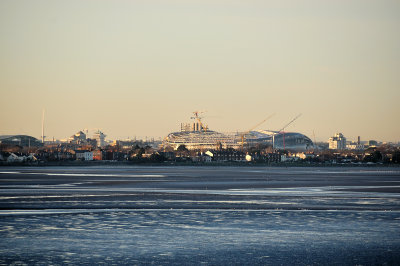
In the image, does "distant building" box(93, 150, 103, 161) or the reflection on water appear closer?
the reflection on water

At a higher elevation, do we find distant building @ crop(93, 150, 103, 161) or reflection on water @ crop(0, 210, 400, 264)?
distant building @ crop(93, 150, 103, 161)

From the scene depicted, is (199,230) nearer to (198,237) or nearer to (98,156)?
(198,237)

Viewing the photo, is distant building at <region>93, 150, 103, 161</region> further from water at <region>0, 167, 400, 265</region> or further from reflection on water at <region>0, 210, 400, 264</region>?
reflection on water at <region>0, 210, 400, 264</region>

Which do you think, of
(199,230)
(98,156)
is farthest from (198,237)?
(98,156)

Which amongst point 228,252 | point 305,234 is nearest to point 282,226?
point 305,234

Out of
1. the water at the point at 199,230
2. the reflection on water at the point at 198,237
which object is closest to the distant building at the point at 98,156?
the water at the point at 199,230

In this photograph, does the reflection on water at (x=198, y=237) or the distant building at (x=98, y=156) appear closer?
the reflection on water at (x=198, y=237)

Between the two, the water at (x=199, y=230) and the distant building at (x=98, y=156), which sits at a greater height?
the distant building at (x=98, y=156)

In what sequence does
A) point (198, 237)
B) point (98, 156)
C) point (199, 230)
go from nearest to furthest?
point (198, 237) < point (199, 230) < point (98, 156)

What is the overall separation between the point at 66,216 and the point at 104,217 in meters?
1.55

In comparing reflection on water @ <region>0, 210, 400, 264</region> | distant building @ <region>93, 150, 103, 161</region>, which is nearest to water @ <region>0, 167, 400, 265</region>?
reflection on water @ <region>0, 210, 400, 264</region>

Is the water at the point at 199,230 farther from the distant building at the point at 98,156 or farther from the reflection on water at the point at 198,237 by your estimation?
the distant building at the point at 98,156

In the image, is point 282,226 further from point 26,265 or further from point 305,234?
point 26,265

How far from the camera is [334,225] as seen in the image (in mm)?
20828
